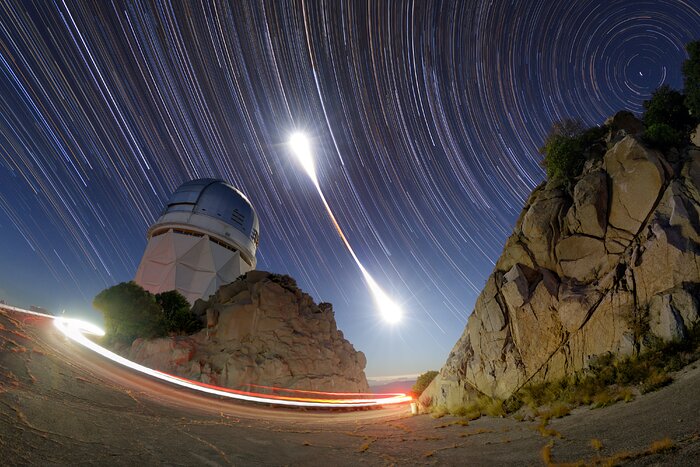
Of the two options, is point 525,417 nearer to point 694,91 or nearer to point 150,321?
point 694,91

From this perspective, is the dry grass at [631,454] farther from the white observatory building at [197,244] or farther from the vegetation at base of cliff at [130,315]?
the white observatory building at [197,244]

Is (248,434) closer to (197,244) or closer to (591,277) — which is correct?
(591,277)

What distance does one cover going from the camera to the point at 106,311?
1069 inches

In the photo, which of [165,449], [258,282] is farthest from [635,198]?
[258,282]

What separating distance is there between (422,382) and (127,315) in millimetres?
24786

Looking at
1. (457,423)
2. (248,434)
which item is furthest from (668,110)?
(248,434)

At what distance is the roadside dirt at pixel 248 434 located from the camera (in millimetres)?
5465

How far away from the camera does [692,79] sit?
17594 mm

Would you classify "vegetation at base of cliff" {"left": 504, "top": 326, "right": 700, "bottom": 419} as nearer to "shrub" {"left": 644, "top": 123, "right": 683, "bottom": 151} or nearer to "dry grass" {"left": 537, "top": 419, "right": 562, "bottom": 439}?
Answer: "dry grass" {"left": 537, "top": 419, "right": 562, "bottom": 439}

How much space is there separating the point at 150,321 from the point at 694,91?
130 feet

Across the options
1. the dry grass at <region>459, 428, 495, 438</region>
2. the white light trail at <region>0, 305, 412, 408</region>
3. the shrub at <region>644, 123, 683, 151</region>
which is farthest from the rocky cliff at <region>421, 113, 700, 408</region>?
the white light trail at <region>0, 305, 412, 408</region>

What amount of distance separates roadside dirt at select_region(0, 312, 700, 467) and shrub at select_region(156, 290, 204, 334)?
17.8 m

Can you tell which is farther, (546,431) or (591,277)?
(591,277)

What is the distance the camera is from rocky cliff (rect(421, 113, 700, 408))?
35.2 ft
